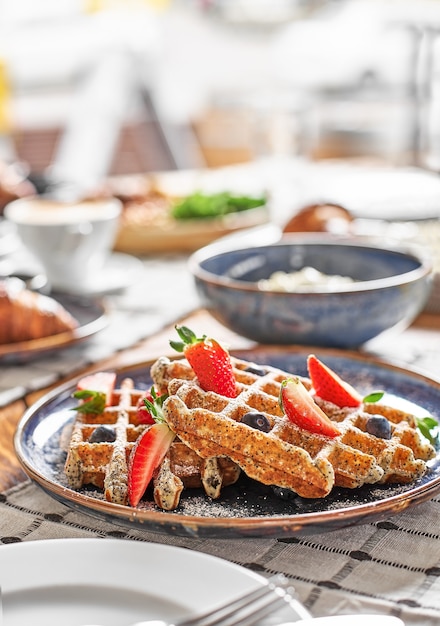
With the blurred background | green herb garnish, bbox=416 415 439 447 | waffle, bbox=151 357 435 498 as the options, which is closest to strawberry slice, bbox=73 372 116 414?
waffle, bbox=151 357 435 498

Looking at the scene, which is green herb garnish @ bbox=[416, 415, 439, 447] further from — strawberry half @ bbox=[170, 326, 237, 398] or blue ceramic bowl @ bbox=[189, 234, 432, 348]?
blue ceramic bowl @ bbox=[189, 234, 432, 348]

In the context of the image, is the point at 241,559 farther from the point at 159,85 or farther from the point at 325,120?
the point at 159,85

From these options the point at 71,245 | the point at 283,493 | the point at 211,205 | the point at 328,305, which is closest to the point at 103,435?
the point at 283,493

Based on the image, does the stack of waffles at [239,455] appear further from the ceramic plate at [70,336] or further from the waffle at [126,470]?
the ceramic plate at [70,336]

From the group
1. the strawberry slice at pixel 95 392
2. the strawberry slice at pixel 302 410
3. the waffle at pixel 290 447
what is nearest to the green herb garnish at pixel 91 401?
the strawberry slice at pixel 95 392

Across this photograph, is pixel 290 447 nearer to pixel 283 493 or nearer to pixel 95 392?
pixel 283 493

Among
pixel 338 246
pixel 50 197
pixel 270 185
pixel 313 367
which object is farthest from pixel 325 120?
pixel 313 367
